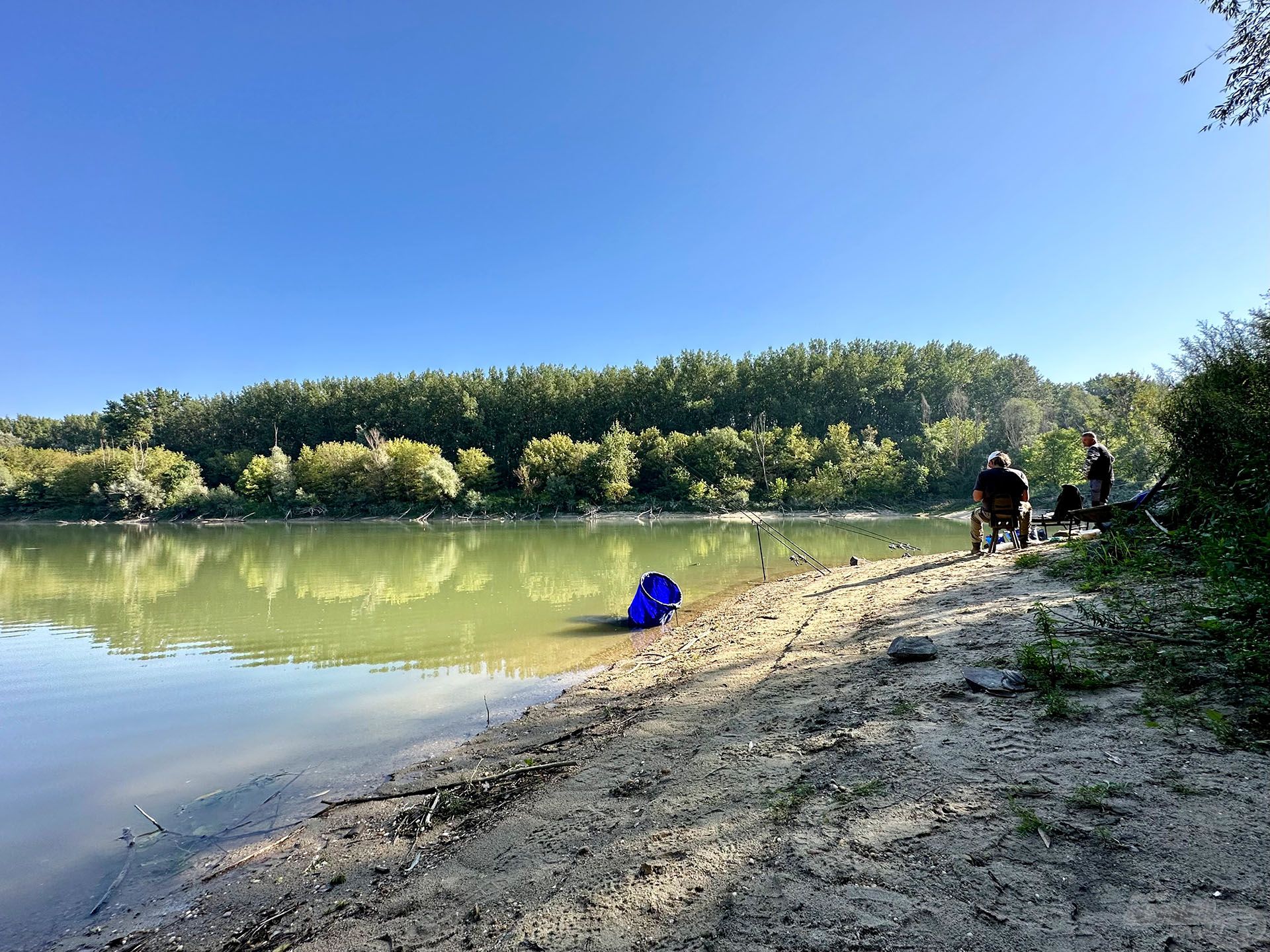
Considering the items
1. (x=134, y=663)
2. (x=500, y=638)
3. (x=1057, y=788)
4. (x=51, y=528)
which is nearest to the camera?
(x=1057, y=788)

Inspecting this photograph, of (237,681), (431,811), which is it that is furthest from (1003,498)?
(237,681)

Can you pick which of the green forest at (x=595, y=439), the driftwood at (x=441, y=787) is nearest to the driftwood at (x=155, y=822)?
the driftwood at (x=441, y=787)

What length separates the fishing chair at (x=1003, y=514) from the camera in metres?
10.3

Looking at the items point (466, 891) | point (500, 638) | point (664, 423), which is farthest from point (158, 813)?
point (664, 423)

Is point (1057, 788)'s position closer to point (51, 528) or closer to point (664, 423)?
point (664, 423)

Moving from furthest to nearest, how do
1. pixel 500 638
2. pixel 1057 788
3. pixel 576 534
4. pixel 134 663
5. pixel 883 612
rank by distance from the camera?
pixel 576 534 → pixel 500 638 → pixel 134 663 → pixel 883 612 → pixel 1057 788

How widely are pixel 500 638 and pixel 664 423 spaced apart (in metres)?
59.7

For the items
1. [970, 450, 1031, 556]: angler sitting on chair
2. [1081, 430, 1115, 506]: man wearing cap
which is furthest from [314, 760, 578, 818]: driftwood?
[1081, 430, 1115, 506]: man wearing cap

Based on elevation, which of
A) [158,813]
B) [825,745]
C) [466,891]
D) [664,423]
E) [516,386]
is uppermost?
[516,386]

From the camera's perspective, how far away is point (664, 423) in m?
68.8

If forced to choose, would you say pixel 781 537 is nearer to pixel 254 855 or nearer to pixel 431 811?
pixel 431 811

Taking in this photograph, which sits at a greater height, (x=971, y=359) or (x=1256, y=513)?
(x=971, y=359)

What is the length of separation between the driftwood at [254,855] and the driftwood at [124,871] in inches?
22.8

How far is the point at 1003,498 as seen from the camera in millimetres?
10375
